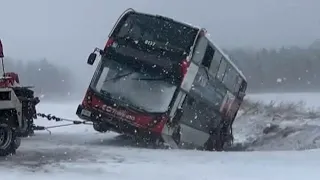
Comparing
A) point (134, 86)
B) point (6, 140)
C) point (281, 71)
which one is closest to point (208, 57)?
point (134, 86)

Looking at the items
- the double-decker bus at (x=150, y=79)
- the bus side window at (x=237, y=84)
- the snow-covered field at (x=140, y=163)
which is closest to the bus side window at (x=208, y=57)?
the double-decker bus at (x=150, y=79)

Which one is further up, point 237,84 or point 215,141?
point 237,84

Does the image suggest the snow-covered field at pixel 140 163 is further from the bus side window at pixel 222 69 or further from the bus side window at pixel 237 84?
the bus side window at pixel 237 84

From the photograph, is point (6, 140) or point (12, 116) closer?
point (6, 140)

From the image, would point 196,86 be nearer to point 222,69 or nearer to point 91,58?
point 222,69

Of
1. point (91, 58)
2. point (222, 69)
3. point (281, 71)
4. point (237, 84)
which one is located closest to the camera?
point (91, 58)

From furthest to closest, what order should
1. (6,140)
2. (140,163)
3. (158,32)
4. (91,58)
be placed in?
(158,32)
(91,58)
(6,140)
(140,163)

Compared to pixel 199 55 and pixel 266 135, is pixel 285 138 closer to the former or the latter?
pixel 266 135

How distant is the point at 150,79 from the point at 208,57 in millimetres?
1742

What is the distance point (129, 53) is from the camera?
15883 mm

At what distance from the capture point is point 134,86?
15.8 m

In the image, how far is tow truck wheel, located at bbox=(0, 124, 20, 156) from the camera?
12711 millimetres

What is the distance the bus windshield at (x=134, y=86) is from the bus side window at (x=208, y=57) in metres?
1.28

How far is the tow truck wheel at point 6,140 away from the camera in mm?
12711
